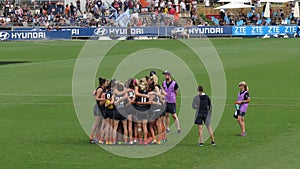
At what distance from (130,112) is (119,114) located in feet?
1.02

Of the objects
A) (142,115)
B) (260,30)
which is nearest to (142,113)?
(142,115)

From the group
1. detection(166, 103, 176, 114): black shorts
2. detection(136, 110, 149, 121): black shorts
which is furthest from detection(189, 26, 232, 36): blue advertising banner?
detection(136, 110, 149, 121): black shorts

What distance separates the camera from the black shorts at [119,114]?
62.7 feet

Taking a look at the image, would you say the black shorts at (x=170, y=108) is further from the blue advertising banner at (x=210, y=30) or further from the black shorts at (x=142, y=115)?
the blue advertising banner at (x=210, y=30)

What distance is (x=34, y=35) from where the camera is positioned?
219 ft

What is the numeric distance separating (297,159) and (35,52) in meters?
38.7

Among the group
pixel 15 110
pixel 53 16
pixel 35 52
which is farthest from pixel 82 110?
pixel 53 16

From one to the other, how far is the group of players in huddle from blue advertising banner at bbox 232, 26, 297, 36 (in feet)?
170

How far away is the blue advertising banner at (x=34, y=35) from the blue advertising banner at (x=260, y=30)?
663 inches

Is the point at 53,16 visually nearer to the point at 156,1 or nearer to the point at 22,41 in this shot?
the point at 22,41

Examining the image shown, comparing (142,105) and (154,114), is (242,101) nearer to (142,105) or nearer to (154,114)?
(154,114)

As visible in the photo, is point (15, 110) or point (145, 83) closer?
point (145, 83)

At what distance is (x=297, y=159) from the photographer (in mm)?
17562

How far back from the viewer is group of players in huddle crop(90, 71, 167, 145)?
18781 millimetres
